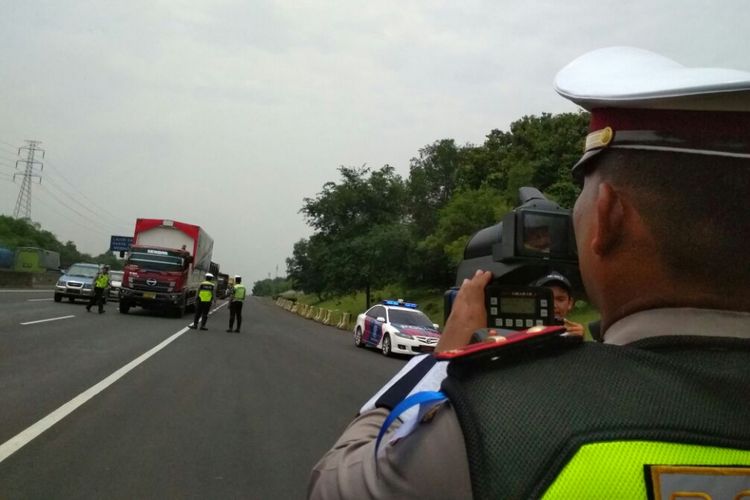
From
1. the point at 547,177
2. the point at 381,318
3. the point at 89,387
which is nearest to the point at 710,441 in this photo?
the point at 89,387

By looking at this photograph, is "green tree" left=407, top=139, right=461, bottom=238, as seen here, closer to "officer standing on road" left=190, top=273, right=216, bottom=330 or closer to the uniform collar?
"officer standing on road" left=190, top=273, right=216, bottom=330

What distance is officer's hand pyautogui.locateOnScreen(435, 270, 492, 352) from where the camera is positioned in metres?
1.42

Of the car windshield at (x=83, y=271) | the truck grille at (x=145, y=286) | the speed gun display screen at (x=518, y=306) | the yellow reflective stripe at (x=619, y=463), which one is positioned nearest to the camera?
the yellow reflective stripe at (x=619, y=463)

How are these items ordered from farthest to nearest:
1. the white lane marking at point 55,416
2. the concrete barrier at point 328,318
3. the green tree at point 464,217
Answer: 1. the concrete barrier at point 328,318
2. the green tree at point 464,217
3. the white lane marking at point 55,416

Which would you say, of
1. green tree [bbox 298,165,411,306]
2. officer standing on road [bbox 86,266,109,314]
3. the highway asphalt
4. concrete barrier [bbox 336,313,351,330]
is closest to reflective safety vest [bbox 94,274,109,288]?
officer standing on road [bbox 86,266,109,314]

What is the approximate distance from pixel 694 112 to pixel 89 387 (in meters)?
9.33

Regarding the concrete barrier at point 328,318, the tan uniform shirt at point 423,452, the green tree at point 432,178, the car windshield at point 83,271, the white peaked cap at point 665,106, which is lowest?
the concrete barrier at point 328,318

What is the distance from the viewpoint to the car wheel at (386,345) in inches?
727

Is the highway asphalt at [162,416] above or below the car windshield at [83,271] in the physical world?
below

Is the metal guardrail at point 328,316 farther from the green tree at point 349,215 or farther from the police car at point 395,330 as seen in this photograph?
the police car at point 395,330

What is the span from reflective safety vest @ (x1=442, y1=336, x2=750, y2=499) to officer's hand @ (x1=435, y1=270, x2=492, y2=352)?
33cm

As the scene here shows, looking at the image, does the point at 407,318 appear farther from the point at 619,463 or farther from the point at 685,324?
the point at 619,463

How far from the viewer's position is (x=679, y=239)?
118 cm

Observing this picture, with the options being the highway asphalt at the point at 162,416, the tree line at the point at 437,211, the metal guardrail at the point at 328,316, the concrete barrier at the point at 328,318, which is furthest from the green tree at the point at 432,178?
the highway asphalt at the point at 162,416
